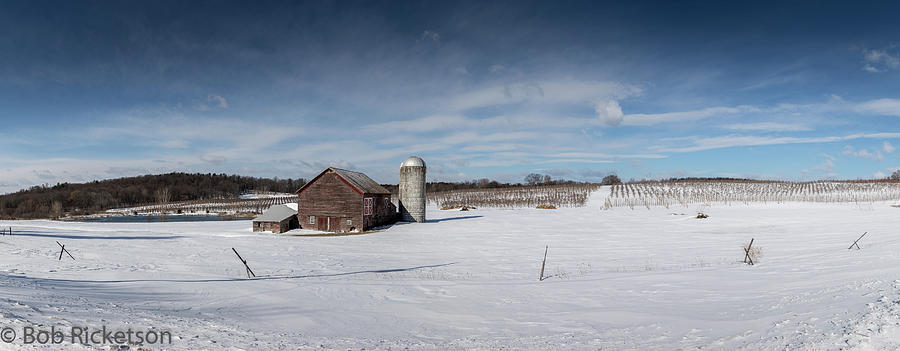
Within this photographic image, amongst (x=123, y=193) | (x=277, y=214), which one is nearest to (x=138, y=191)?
(x=123, y=193)

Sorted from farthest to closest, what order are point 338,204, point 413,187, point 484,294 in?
point 413,187 < point 338,204 < point 484,294

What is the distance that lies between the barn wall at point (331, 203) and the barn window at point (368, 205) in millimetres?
478

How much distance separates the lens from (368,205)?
122 feet

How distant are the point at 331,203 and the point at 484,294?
27.5 m

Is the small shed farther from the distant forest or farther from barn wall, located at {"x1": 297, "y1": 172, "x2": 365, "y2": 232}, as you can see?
the distant forest

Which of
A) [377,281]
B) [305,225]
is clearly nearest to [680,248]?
[377,281]

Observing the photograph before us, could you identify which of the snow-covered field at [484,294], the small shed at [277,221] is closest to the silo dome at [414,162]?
the small shed at [277,221]

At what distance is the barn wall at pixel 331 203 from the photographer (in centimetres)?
3644

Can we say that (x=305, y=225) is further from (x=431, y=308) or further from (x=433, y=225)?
(x=431, y=308)

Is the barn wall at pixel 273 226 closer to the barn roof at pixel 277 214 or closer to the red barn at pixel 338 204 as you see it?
the barn roof at pixel 277 214

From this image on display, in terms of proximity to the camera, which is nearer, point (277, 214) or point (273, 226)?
point (273, 226)

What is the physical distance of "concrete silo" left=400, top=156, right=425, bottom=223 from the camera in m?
40.8

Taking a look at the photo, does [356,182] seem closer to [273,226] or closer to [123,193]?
[273,226]

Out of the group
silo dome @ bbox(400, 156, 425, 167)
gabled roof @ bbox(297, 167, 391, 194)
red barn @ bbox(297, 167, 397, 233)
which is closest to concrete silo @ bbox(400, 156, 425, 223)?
silo dome @ bbox(400, 156, 425, 167)
